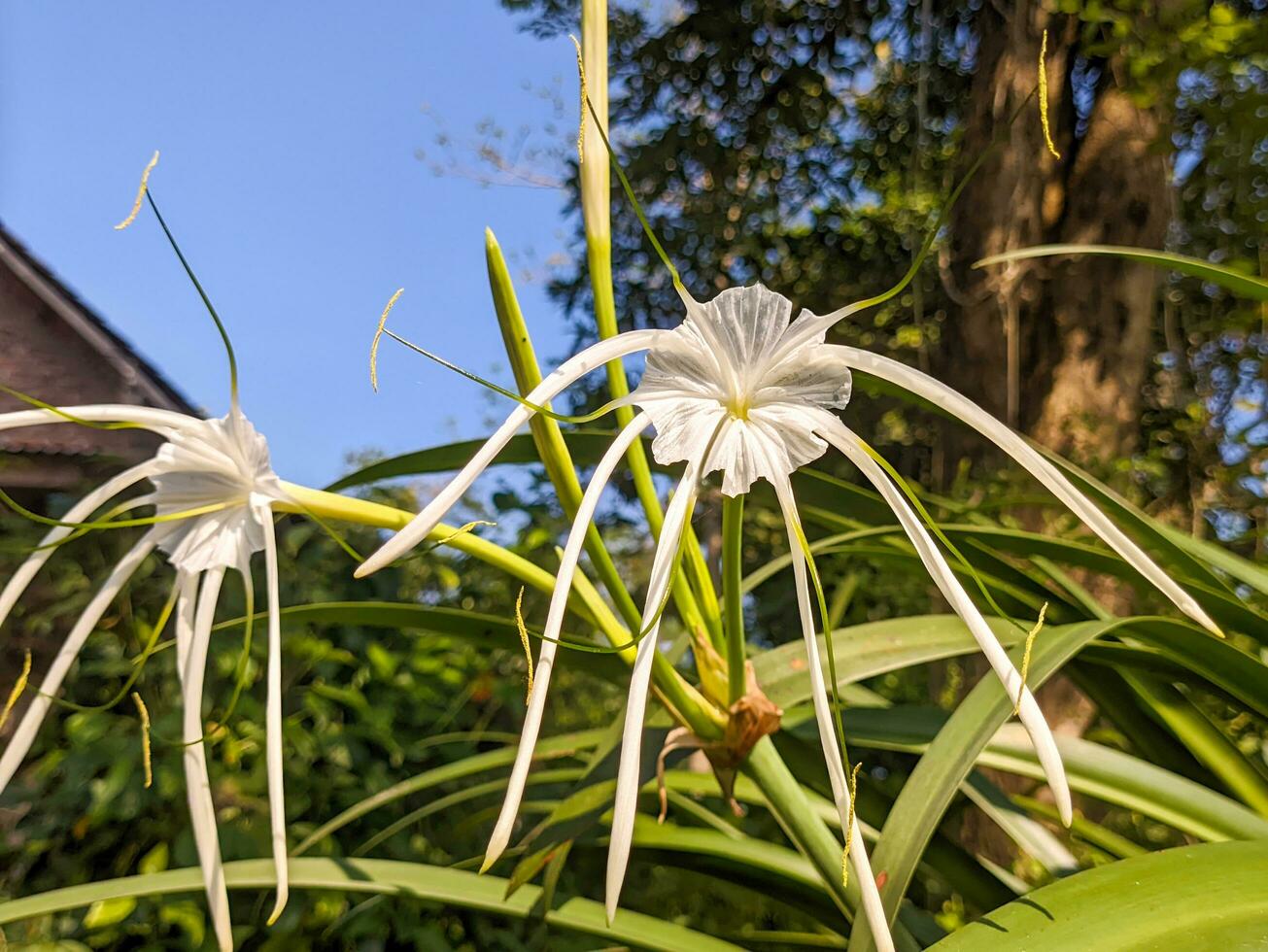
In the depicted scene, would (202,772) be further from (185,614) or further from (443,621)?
(443,621)

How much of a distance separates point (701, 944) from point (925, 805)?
0.23 meters

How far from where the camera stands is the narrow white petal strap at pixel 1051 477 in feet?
1.02

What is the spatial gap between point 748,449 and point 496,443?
0.34 feet

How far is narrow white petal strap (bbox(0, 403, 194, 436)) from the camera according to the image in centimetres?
41

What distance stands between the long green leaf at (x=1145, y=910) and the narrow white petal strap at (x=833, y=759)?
4 centimetres

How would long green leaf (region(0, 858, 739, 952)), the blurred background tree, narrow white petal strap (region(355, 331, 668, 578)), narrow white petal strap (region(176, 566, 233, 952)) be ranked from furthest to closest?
the blurred background tree, long green leaf (region(0, 858, 739, 952)), narrow white petal strap (region(176, 566, 233, 952)), narrow white petal strap (region(355, 331, 668, 578))

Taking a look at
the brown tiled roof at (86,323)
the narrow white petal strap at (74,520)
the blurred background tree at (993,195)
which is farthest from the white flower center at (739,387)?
the blurred background tree at (993,195)

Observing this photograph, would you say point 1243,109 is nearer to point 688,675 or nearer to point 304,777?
point 688,675

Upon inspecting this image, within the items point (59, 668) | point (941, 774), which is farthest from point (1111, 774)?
point (59, 668)

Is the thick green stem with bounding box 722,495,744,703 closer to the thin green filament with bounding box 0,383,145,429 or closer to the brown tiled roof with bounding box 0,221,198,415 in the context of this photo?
the thin green filament with bounding box 0,383,145,429

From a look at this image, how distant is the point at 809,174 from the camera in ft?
6.80

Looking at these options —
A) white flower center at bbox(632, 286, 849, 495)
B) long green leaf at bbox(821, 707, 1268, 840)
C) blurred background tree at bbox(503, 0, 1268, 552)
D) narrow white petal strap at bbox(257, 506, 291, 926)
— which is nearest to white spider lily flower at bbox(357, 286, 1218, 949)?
white flower center at bbox(632, 286, 849, 495)

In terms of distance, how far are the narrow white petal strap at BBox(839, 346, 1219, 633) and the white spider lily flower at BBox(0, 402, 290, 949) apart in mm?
273

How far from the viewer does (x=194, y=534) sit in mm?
440
